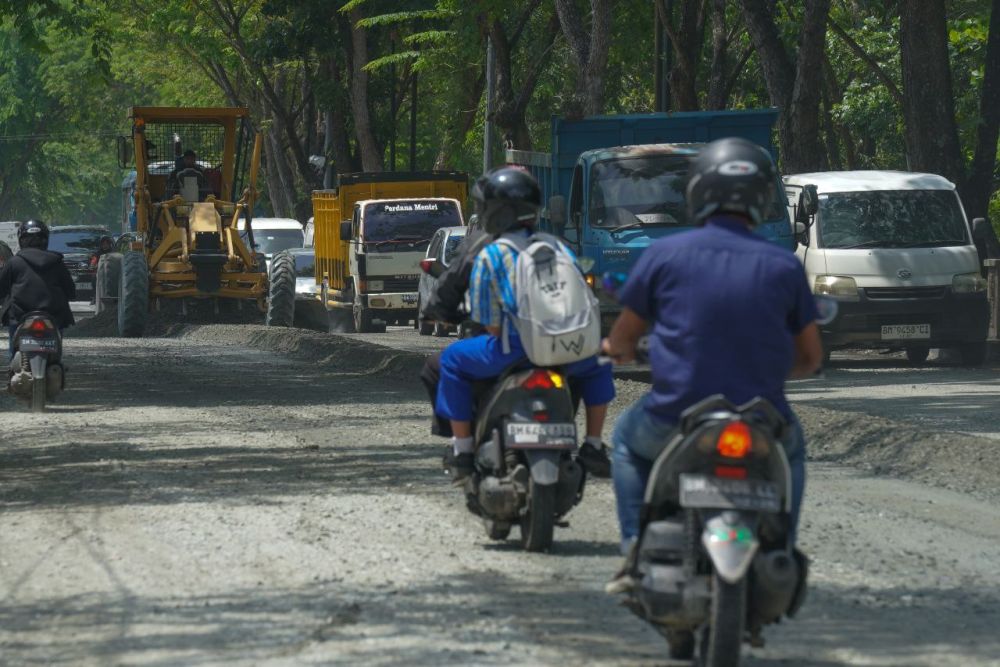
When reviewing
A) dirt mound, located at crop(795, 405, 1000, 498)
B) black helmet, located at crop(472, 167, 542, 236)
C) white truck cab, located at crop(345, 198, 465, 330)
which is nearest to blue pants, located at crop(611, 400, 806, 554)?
black helmet, located at crop(472, 167, 542, 236)

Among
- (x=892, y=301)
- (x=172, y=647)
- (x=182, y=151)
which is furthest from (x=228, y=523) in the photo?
(x=182, y=151)

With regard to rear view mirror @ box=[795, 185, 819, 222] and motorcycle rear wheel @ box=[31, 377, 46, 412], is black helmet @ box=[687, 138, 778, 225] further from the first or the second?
rear view mirror @ box=[795, 185, 819, 222]

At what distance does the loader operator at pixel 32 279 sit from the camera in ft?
51.6

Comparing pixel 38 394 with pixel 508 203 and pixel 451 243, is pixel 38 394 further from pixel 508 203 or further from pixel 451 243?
pixel 451 243

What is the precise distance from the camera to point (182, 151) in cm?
3006

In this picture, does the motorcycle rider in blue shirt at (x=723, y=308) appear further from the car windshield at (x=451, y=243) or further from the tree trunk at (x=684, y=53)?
the tree trunk at (x=684, y=53)

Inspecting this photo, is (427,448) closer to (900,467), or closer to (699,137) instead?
(900,467)

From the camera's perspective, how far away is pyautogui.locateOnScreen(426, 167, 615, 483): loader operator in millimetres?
8086

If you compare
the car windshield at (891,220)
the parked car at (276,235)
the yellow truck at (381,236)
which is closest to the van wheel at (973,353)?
the car windshield at (891,220)

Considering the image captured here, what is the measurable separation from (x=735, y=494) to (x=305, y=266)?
3414 cm

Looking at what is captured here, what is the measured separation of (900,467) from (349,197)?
2315cm

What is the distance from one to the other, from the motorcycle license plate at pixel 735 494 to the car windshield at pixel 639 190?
45.8 ft

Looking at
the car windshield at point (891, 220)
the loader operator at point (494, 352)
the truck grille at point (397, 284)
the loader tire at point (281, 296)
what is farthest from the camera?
the truck grille at point (397, 284)

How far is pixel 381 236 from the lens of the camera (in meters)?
32.8
